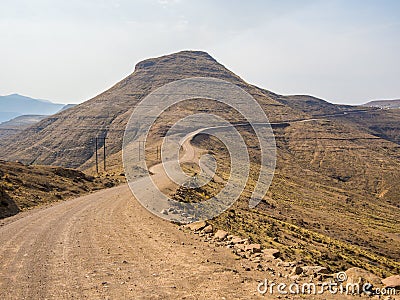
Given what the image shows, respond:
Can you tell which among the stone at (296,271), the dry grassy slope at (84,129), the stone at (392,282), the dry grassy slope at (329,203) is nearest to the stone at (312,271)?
the stone at (296,271)

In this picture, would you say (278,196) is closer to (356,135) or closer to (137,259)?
(137,259)

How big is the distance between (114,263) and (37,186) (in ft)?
71.7

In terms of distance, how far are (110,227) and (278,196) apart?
3418 cm

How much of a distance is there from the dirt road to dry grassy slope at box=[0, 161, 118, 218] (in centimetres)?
608

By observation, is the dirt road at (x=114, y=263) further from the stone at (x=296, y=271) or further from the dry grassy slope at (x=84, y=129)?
the dry grassy slope at (x=84, y=129)

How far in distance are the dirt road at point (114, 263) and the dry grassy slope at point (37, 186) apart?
6081mm

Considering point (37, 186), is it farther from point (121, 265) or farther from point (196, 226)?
point (121, 265)

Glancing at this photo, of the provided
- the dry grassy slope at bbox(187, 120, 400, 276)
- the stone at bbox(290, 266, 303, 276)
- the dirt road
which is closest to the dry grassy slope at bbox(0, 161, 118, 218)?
the dirt road

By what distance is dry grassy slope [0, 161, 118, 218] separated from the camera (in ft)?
77.7

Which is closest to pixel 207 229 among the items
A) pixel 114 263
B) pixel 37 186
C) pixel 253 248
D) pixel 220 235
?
pixel 220 235

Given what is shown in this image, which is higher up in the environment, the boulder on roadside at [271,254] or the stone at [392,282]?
the boulder on roadside at [271,254]

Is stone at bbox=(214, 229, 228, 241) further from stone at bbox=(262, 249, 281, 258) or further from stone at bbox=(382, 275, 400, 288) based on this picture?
stone at bbox=(382, 275, 400, 288)

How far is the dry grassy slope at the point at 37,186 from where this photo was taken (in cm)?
2367

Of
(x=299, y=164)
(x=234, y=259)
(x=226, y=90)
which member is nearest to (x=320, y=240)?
(x=234, y=259)
